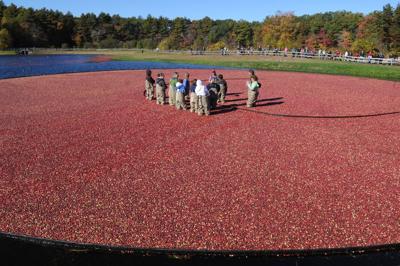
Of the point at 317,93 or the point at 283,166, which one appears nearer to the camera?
the point at 283,166

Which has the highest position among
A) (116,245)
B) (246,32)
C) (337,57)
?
(246,32)

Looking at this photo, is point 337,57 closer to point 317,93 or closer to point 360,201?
point 317,93

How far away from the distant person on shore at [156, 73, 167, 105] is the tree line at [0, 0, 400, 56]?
169 feet

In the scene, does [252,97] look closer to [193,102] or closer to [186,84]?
[193,102]

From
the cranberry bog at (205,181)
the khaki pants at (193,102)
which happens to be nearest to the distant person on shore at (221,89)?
the cranberry bog at (205,181)

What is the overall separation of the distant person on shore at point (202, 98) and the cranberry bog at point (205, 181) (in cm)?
41

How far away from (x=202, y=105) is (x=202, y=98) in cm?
31

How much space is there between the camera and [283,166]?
10719mm

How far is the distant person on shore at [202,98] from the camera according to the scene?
16.8 metres

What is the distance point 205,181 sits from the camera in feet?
31.7

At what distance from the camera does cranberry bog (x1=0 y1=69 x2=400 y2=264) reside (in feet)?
23.1

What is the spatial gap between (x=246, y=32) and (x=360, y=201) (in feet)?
319

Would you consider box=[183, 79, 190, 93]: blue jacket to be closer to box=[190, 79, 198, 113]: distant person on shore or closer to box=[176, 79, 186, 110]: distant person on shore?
box=[176, 79, 186, 110]: distant person on shore

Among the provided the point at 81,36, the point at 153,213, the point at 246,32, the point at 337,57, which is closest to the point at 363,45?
the point at 337,57
